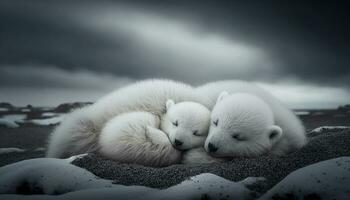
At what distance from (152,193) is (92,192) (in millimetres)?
153

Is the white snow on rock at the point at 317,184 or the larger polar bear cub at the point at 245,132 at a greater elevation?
the larger polar bear cub at the point at 245,132

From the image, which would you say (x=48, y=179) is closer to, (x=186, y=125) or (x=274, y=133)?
(x=186, y=125)

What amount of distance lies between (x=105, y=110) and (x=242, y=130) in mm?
656

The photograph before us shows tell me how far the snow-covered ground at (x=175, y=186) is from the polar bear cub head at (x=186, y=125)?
0.44 m

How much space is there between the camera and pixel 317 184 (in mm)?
871

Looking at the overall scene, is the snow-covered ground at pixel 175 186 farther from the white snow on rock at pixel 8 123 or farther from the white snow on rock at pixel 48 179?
the white snow on rock at pixel 8 123

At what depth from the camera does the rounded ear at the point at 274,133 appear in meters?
1.53

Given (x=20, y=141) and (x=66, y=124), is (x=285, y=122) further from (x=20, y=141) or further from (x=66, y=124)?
(x=20, y=141)

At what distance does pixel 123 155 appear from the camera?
4.88 feet

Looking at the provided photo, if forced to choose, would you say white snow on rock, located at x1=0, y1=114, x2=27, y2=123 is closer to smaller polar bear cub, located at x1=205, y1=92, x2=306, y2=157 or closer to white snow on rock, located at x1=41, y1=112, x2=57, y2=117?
white snow on rock, located at x1=41, y1=112, x2=57, y2=117

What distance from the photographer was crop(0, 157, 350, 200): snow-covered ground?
870mm

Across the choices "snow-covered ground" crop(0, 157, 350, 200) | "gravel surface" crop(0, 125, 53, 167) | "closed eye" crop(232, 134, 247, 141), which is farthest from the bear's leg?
"gravel surface" crop(0, 125, 53, 167)

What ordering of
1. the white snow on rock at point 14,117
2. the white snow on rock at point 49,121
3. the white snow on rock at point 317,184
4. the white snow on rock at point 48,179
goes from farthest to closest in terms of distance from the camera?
the white snow on rock at point 49,121 < the white snow on rock at point 14,117 < the white snow on rock at point 48,179 < the white snow on rock at point 317,184

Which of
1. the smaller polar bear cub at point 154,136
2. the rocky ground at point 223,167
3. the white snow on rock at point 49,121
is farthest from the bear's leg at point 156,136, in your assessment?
the white snow on rock at point 49,121
